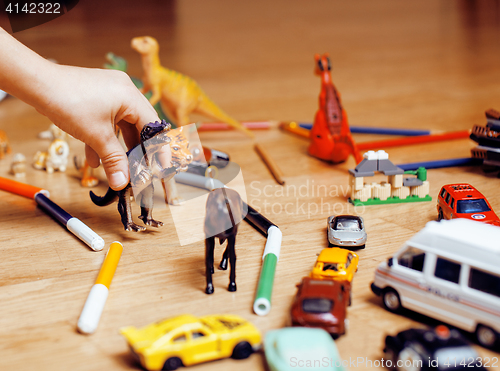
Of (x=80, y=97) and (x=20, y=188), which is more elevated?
(x=80, y=97)

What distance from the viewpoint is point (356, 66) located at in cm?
383

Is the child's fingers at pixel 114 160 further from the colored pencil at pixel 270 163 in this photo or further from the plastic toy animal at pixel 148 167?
the colored pencil at pixel 270 163

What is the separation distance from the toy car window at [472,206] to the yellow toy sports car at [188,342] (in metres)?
0.77

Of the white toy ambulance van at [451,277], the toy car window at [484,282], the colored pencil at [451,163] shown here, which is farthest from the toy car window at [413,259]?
the colored pencil at [451,163]

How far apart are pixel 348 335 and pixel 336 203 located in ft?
2.44

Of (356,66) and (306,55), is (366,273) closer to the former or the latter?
(356,66)

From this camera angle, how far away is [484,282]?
1.08 meters

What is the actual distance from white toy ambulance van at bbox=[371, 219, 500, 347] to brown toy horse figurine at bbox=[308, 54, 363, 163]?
0.93 meters

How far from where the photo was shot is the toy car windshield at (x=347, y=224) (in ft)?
4.97

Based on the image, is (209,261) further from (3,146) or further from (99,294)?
(3,146)
